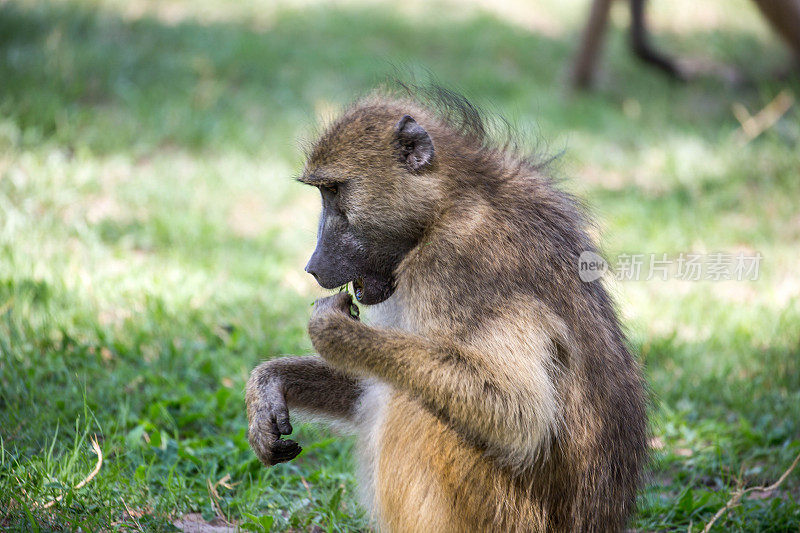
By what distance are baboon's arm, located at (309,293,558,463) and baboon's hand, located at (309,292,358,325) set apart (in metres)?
0.11

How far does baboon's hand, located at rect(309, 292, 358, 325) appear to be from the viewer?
247cm

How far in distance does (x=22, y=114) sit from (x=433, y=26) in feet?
19.5

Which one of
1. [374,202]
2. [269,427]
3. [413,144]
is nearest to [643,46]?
[413,144]

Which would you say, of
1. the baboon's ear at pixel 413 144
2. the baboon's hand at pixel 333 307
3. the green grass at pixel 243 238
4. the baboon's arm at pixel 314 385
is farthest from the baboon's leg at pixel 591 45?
the baboon's hand at pixel 333 307

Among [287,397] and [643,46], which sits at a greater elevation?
[643,46]

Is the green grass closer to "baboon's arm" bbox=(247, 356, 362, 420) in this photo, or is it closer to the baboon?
"baboon's arm" bbox=(247, 356, 362, 420)

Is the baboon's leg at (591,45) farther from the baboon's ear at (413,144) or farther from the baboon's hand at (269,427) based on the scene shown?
the baboon's hand at (269,427)

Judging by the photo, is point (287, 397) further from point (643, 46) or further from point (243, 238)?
point (643, 46)

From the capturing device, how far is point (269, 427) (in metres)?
2.63

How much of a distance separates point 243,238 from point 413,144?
10.2 feet

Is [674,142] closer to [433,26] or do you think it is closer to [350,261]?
[433,26]

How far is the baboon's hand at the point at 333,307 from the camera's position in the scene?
8.11 feet

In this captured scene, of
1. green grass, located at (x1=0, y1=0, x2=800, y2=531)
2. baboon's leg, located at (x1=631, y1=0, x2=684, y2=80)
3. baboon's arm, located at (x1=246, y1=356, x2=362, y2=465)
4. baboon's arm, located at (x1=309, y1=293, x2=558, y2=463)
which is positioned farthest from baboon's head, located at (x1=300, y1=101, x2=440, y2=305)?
baboon's leg, located at (x1=631, y1=0, x2=684, y2=80)

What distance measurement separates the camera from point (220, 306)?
4383mm
